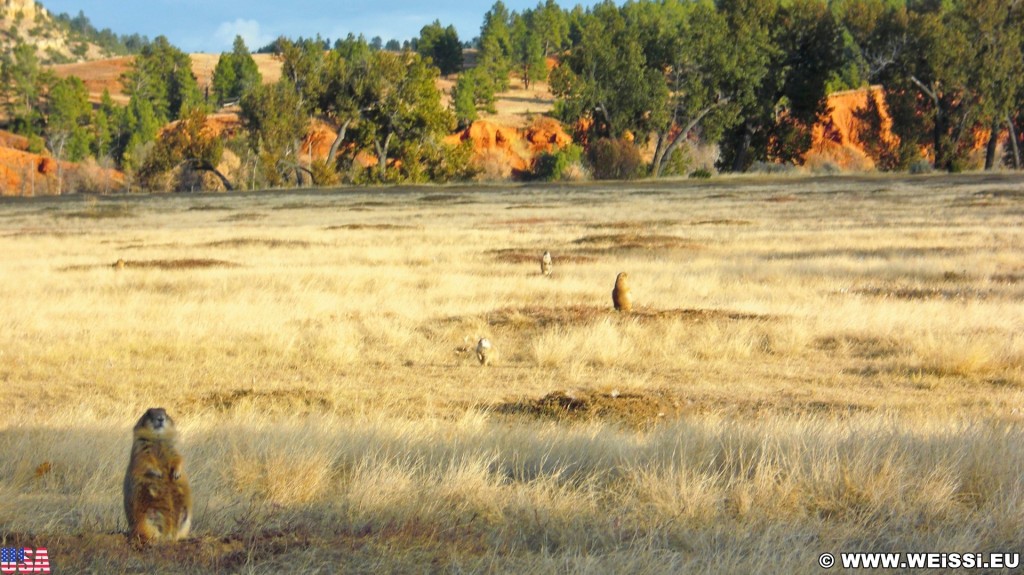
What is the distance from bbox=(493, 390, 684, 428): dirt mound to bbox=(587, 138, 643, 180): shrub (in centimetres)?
6081

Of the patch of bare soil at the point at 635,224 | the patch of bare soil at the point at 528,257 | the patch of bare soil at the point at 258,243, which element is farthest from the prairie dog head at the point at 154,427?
the patch of bare soil at the point at 635,224

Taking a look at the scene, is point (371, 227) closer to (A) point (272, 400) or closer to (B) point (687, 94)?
(A) point (272, 400)

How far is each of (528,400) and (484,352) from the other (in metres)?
1.75

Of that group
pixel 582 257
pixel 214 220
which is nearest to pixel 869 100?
pixel 214 220

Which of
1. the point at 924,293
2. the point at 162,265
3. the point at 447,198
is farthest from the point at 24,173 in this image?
the point at 924,293

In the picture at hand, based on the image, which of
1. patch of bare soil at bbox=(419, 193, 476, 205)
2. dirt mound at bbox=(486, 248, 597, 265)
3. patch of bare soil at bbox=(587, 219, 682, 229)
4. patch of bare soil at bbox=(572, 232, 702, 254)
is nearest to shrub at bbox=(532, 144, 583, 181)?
patch of bare soil at bbox=(419, 193, 476, 205)

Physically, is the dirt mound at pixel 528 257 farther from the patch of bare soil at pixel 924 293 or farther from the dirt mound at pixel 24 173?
the dirt mound at pixel 24 173

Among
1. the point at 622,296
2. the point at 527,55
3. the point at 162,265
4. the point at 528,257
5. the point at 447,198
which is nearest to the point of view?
the point at 622,296

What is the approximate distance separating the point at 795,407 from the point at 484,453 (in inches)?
161

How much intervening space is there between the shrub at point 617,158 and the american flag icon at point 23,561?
6656 cm

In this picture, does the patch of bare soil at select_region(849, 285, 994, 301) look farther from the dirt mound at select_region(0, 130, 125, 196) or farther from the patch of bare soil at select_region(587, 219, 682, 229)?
the dirt mound at select_region(0, 130, 125, 196)

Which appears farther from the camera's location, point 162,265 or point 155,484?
point 162,265

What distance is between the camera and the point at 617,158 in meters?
69.4

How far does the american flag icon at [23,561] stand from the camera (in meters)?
4.10
